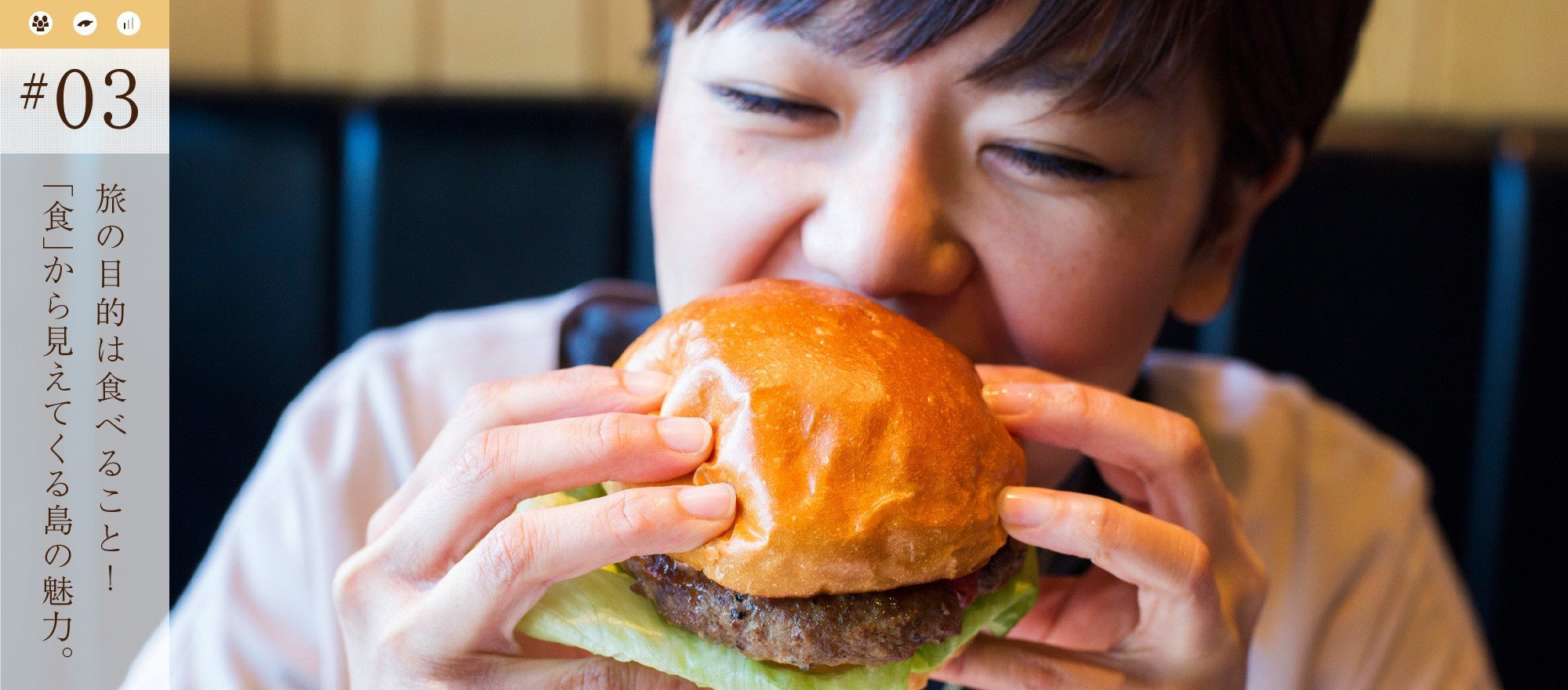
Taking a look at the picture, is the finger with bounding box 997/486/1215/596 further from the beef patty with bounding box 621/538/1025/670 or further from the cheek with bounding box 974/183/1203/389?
the cheek with bounding box 974/183/1203/389

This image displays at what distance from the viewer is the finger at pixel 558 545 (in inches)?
26.8

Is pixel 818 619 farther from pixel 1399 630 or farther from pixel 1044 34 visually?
pixel 1399 630

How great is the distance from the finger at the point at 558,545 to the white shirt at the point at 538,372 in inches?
26.0

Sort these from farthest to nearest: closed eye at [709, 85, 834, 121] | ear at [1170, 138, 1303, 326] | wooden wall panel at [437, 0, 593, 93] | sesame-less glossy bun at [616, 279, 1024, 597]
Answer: wooden wall panel at [437, 0, 593, 93] → ear at [1170, 138, 1303, 326] → closed eye at [709, 85, 834, 121] → sesame-less glossy bun at [616, 279, 1024, 597]

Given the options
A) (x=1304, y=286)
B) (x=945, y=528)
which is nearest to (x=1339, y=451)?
(x=1304, y=286)

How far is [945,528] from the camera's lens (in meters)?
0.70

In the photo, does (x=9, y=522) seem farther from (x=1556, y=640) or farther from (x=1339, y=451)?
(x=1556, y=640)

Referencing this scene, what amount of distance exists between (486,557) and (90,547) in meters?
1.14

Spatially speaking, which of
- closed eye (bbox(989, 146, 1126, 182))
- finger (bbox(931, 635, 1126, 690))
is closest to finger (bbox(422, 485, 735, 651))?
finger (bbox(931, 635, 1126, 690))

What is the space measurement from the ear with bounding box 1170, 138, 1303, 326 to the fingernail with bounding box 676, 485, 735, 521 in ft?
2.16

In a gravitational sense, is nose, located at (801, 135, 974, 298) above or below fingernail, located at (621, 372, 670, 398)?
above

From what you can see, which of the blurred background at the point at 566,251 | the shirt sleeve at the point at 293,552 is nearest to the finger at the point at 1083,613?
the shirt sleeve at the point at 293,552

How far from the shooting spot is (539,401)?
31.6 inches

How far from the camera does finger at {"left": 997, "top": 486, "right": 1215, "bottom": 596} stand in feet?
2.42
